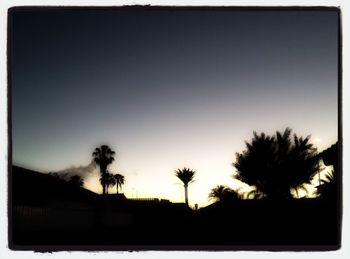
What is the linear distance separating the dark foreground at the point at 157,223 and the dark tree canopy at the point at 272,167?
2344mm

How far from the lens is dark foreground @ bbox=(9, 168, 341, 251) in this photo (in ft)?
15.3

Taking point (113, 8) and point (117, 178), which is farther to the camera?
point (117, 178)

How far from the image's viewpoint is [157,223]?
8125mm

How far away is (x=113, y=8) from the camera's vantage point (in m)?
4.62

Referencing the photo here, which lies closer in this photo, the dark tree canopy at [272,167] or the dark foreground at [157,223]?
the dark foreground at [157,223]

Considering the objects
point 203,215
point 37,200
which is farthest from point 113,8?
point 203,215

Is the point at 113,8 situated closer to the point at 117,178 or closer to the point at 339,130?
the point at 339,130

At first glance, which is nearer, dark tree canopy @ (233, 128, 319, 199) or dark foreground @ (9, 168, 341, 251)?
dark foreground @ (9, 168, 341, 251)

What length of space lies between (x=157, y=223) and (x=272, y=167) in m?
10.5

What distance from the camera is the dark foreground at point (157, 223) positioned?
4673 millimetres

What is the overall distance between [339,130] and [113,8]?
8.48 feet

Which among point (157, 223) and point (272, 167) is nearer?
point (157, 223)

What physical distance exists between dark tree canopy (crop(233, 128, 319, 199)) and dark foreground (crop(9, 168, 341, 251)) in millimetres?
2344

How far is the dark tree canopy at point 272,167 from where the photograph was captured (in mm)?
15055
